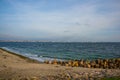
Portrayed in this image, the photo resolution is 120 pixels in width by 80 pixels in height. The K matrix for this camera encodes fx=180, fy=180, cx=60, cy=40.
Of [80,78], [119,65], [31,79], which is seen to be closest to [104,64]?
[119,65]

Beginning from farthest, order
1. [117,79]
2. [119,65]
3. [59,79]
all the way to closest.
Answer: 1. [119,65]
2. [59,79]
3. [117,79]

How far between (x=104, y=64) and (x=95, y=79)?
45.7ft

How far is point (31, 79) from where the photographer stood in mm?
13133

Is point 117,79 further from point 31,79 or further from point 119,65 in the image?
point 119,65

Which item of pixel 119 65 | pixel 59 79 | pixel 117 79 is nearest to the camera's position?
pixel 117 79

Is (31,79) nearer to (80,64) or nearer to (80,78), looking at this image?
(80,78)

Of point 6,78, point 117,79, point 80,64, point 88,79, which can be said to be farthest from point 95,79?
point 80,64

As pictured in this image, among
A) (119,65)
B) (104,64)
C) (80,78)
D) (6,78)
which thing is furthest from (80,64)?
(6,78)

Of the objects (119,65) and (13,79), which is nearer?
(13,79)

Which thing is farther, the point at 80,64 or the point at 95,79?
the point at 80,64

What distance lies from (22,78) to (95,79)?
5405 millimetres

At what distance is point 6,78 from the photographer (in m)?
13.4

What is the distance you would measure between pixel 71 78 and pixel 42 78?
2201 millimetres

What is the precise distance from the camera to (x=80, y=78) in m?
13.7
